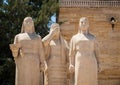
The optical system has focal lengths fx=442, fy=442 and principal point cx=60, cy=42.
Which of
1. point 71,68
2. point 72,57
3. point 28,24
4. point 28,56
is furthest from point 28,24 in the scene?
point 71,68

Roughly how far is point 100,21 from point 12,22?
4260 millimetres

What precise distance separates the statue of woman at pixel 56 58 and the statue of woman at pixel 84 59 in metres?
0.36

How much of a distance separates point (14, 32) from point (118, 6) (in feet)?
17.9

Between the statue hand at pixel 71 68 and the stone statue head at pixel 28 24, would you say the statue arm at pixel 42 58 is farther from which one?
the statue hand at pixel 71 68

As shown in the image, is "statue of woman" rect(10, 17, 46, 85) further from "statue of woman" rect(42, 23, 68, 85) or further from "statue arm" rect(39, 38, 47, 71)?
"statue of woman" rect(42, 23, 68, 85)

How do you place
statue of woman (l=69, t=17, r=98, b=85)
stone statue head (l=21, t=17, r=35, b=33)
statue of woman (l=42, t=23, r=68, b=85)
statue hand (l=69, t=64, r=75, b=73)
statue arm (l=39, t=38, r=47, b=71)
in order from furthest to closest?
1. stone statue head (l=21, t=17, r=35, b=33)
2. statue of woman (l=42, t=23, r=68, b=85)
3. statue arm (l=39, t=38, r=47, b=71)
4. statue hand (l=69, t=64, r=75, b=73)
5. statue of woman (l=69, t=17, r=98, b=85)

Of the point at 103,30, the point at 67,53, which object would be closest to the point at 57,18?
the point at 103,30

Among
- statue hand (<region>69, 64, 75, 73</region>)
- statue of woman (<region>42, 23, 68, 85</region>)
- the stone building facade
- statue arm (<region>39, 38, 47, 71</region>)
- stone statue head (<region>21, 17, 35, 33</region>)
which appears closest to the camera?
statue hand (<region>69, 64, 75, 73</region>)

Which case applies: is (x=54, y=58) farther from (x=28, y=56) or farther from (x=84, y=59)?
(x=84, y=59)

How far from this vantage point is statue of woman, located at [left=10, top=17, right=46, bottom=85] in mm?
12039

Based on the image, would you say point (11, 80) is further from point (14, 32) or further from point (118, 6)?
point (118, 6)

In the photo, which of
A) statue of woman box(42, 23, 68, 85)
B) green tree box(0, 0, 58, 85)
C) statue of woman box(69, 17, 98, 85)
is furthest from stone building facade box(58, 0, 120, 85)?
statue of woman box(69, 17, 98, 85)

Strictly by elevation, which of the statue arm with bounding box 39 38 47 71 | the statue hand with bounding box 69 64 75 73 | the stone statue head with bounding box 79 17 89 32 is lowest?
the statue hand with bounding box 69 64 75 73

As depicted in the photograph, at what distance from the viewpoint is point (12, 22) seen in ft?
66.9
